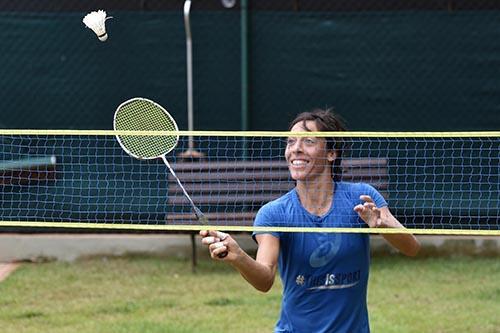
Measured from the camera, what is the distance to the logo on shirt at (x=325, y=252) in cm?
422

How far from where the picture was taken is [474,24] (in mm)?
9188

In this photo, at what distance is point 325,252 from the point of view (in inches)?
167

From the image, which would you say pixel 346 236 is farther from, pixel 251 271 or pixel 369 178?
pixel 369 178

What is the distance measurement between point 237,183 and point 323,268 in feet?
15.4

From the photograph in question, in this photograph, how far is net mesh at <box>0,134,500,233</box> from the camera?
28.7ft

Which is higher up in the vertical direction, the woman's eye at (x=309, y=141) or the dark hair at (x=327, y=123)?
the dark hair at (x=327, y=123)

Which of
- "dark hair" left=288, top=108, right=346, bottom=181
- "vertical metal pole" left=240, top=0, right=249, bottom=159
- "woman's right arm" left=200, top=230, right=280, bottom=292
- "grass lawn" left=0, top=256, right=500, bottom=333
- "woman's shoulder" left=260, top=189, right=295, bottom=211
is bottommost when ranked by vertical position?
"grass lawn" left=0, top=256, right=500, bottom=333

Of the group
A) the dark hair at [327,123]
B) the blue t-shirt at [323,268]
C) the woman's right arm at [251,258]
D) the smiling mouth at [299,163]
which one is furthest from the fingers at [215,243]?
the dark hair at [327,123]

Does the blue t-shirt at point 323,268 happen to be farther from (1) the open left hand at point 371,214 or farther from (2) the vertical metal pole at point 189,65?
(2) the vertical metal pole at point 189,65

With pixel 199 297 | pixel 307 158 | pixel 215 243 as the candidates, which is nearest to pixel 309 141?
pixel 307 158

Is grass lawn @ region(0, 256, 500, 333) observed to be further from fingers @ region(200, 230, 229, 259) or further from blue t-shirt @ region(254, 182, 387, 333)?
fingers @ region(200, 230, 229, 259)

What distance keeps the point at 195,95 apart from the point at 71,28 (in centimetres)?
128

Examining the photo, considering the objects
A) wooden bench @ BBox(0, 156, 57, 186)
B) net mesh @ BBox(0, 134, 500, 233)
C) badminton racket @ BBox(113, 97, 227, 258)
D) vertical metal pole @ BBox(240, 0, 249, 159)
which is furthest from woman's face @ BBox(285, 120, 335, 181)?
vertical metal pole @ BBox(240, 0, 249, 159)

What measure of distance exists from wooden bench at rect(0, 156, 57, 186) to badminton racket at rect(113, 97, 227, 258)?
10.9ft
